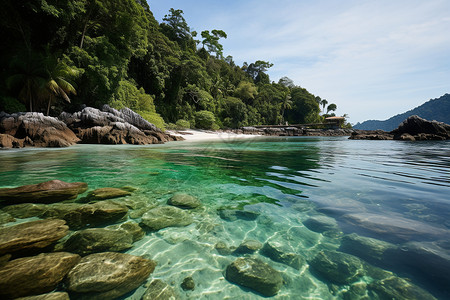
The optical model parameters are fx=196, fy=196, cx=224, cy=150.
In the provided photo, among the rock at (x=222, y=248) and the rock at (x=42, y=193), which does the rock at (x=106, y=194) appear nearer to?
the rock at (x=42, y=193)

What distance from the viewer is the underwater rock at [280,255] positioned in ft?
6.48

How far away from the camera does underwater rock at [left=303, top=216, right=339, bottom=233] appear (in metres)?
2.56

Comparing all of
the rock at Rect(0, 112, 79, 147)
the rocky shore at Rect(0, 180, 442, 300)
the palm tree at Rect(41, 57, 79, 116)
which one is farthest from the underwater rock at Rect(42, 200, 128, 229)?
the palm tree at Rect(41, 57, 79, 116)

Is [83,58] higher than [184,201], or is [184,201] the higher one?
[83,58]

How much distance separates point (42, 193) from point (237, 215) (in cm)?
335

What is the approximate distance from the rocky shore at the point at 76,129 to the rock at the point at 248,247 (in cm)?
1369

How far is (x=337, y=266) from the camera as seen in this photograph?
188 centimetres

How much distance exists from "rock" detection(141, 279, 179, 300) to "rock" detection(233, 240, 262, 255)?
78 cm

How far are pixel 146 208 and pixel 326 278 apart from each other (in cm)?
264

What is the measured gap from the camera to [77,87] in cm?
1678

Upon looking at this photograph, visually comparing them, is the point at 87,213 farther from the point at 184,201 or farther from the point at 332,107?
the point at 332,107

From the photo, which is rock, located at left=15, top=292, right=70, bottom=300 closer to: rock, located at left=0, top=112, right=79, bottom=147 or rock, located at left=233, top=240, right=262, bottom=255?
rock, located at left=233, top=240, right=262, bottom=255

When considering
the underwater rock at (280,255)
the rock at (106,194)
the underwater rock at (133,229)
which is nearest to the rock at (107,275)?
the underwater rock at (133,229)

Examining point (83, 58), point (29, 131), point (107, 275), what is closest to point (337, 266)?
point (107, 275)
